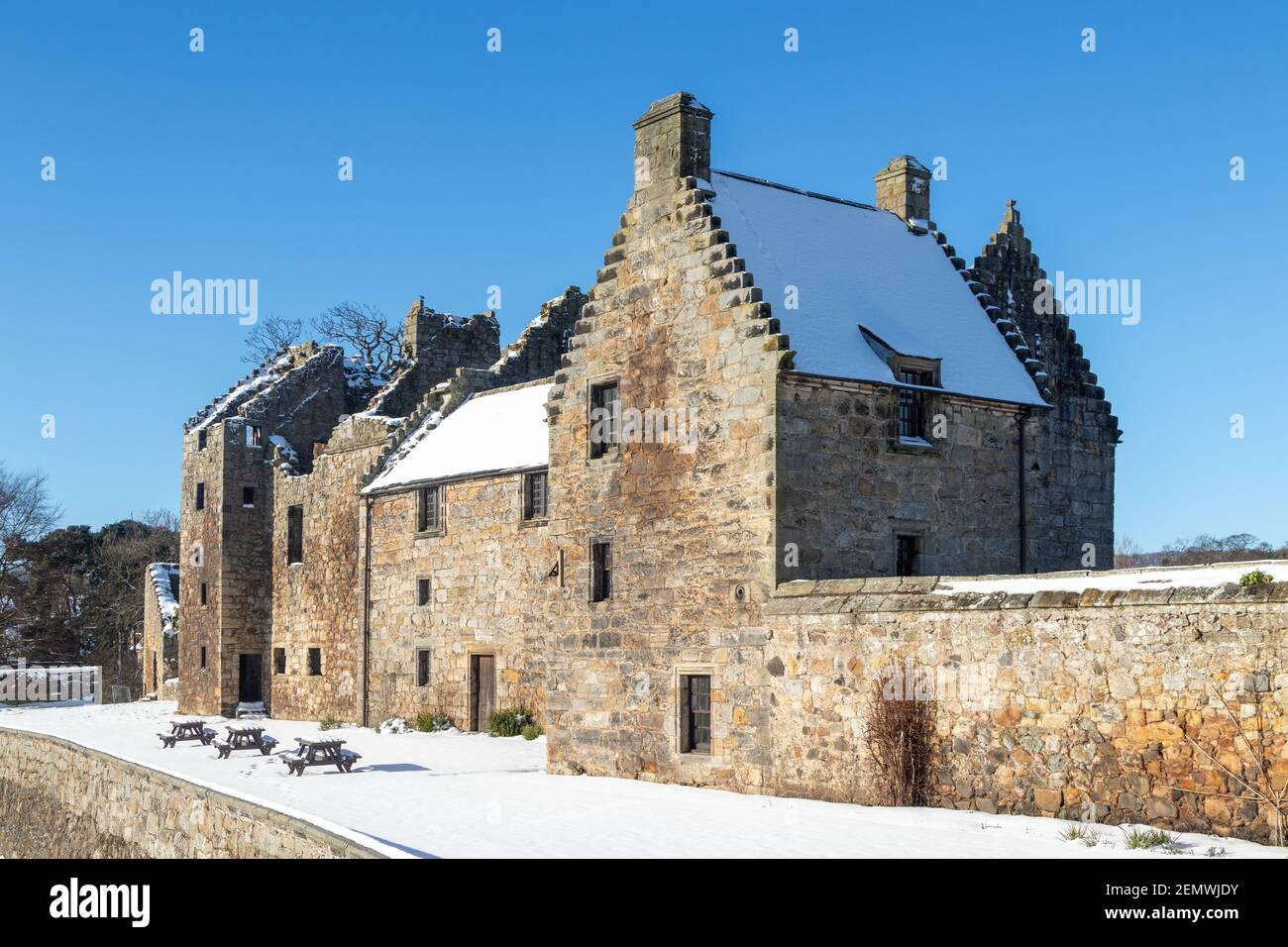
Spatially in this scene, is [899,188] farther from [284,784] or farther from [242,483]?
[242,483]

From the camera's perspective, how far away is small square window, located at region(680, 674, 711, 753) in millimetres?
20688

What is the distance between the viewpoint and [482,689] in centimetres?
3044

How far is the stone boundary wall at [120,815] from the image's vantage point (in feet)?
55.3

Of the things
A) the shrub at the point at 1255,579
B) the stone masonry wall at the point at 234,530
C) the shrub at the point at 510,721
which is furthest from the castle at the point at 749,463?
the stone masonry wall at the point at 234,530

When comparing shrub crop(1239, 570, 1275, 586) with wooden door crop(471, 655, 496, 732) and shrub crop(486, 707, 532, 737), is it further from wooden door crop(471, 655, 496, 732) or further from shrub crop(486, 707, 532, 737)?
wooden door crop(471, 655, 496, 732)

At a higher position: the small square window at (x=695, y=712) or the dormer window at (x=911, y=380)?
the dormer window at (x=911, y=380)

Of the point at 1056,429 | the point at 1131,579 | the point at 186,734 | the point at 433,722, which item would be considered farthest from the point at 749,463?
the point at 186,734

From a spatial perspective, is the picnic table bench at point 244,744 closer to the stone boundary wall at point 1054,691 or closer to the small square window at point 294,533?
the stone boundary wall at point 1054,691

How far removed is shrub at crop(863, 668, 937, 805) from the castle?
0.82m

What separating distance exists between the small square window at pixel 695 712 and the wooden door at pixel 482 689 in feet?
31.9
